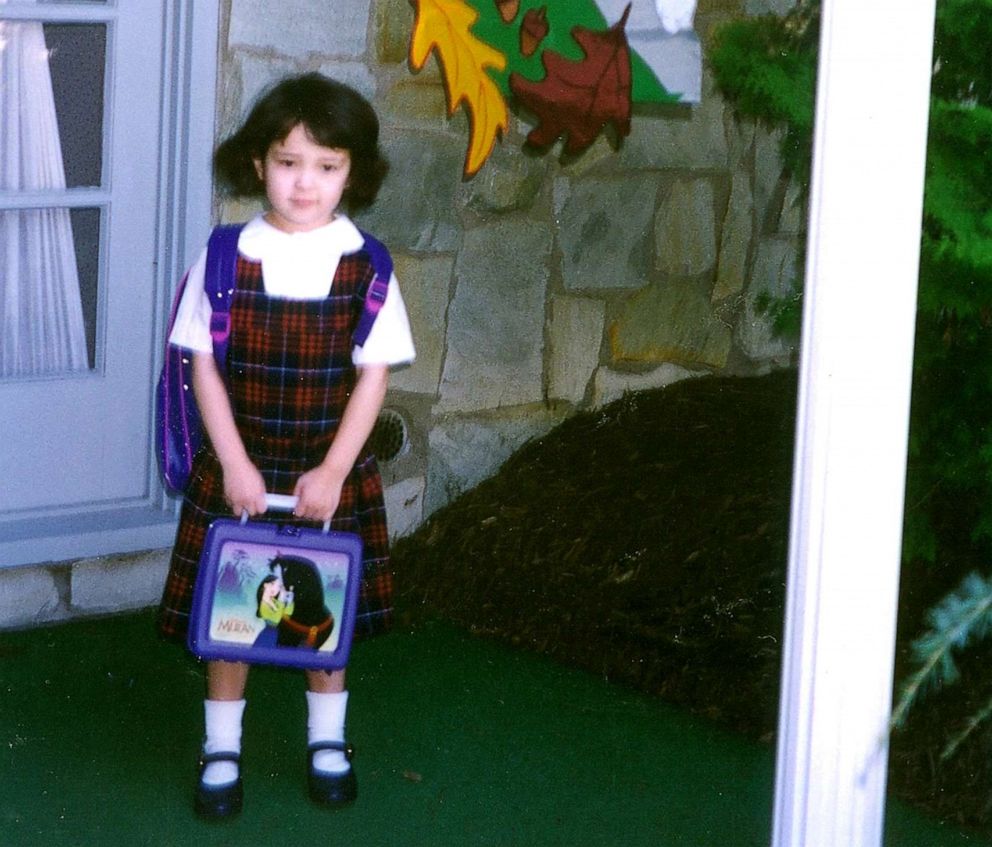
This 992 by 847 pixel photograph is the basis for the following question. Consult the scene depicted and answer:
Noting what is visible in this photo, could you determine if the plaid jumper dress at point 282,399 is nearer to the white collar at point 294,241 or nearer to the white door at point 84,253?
A: the white collar at point 294,241

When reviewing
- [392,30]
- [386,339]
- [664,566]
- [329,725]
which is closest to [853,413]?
[386,339]

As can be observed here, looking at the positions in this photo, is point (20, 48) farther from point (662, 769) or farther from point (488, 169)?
point (662, 769)

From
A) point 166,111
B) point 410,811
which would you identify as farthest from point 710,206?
point 410,811

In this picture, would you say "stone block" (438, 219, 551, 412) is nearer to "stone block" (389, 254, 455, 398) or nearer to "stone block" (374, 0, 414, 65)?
"stone block" (389, 254, 455, 398)

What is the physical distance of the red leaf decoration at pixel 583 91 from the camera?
14.7 ft

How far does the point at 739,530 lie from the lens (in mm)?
4234

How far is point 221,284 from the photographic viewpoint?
2727mm

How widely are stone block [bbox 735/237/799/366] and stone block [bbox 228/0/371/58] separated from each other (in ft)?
5.57

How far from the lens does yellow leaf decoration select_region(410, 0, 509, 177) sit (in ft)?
13.5

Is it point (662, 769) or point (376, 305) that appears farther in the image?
point (662, 769)

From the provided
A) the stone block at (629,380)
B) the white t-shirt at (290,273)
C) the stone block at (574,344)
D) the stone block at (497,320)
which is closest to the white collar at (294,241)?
the white t-shirt at (290,273)

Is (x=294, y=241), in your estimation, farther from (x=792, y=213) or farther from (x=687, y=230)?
(x=792, y=213)

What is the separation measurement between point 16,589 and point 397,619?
90cm

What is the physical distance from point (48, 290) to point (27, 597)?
2.31ft
